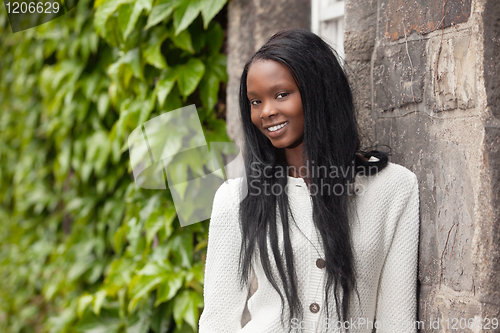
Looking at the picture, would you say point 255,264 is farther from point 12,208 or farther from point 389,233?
point 12,208

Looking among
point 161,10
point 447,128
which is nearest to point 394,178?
point 447,128

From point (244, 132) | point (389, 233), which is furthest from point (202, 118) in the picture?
point (389, 233)

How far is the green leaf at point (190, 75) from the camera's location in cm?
187

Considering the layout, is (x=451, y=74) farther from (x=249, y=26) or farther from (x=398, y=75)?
(x=249, y=26)

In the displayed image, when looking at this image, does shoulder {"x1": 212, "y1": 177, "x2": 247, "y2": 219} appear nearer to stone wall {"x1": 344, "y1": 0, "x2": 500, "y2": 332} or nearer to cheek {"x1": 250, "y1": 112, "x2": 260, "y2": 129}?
cheek {"x1": 250, "y1": 112, "x2": 260, "y2": 129}

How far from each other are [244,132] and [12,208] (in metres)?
3.23

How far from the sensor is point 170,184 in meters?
1.96

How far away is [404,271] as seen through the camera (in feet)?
3.88

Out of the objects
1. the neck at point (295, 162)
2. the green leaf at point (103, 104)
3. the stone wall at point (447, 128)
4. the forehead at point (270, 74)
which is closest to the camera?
the stone wall at point (447, 128)

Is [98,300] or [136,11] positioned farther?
[98,300]

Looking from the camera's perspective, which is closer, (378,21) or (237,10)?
(378,21)

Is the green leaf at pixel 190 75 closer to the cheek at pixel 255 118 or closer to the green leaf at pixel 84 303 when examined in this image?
the cheek at pixel 255 118

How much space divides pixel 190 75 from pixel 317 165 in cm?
91

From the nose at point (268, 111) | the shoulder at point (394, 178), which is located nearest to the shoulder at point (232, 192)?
the nose at point (268, 111)
